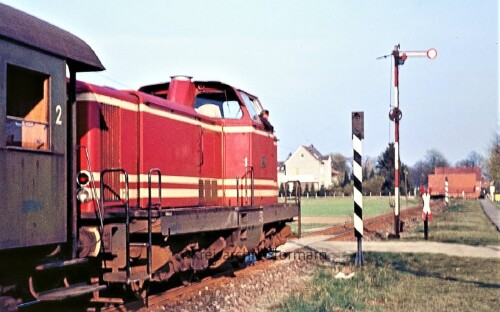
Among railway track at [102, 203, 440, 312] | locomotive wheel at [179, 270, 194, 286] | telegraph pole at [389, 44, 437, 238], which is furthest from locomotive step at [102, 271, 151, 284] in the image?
telegraph pole at [389, 44, 437, 238]

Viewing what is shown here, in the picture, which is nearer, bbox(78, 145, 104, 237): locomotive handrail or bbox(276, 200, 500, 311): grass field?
bbox(78, 145, 104, 237): locomotive handrail

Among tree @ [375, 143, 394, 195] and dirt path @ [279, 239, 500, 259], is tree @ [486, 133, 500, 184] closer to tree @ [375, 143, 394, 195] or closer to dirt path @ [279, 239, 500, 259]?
tree @ [375, 143, 394, 195]

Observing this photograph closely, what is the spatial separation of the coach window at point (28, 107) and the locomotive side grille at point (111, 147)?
6.28 feet

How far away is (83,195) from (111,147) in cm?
119

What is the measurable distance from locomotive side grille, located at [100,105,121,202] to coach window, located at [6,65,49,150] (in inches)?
75.3

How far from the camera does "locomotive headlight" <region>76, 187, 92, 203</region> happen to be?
7.93 meters

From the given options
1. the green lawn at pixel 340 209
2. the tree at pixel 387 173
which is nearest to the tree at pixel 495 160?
the green lawn at pixel 340 209

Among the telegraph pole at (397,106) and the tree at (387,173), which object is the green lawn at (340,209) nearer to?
the tree at (387,173)

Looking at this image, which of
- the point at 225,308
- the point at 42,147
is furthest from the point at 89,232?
the point at 225,308

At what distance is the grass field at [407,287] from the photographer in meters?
8.60

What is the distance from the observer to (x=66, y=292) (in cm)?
675

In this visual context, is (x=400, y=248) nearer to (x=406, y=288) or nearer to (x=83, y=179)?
(x=406, y=288)

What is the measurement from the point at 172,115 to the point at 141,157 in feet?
3.96

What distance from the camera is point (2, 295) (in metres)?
6.39
